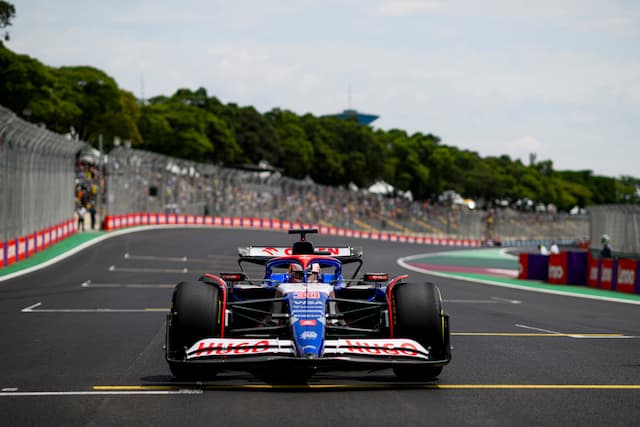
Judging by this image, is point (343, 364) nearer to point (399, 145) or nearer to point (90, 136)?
point (90, 136)

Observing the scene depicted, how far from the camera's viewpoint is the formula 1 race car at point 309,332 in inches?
318

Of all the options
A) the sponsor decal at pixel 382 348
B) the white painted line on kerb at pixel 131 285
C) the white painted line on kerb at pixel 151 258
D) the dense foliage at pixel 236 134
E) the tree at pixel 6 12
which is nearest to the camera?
the sponsor decal at pixel 382 348

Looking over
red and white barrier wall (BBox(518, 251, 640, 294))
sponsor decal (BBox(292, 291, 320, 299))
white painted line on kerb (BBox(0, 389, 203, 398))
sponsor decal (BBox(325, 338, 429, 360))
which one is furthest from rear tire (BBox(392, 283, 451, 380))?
red and white barrier wall (BBox(518, 251, 640, 294))

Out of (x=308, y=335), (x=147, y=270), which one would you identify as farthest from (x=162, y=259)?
(x=308, y=335)

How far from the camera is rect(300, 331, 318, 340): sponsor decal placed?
8.12 m

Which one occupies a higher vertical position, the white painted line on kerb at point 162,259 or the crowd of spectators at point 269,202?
→ the crowd of spectators at point 269,202

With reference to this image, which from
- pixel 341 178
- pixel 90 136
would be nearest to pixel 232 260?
pixel 90 136

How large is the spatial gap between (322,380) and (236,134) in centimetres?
8707

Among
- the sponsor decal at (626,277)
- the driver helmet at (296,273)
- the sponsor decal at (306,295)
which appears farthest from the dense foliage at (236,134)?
the sponsor decal at (306,295)

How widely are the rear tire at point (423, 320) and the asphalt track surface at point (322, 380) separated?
1.00ft

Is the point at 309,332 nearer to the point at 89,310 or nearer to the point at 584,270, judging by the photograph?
the point at 89,310

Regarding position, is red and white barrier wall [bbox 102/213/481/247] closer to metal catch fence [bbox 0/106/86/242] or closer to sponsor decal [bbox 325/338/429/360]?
metal catch fence [bbox 0/106/86/242]

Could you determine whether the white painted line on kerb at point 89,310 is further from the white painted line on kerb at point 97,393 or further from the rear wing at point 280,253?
the white painted line on kerb at point 97,393

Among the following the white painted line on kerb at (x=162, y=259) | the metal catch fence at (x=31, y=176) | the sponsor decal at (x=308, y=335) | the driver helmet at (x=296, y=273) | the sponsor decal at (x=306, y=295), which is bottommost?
the white painted line on kerb at (x=162, y=259)
